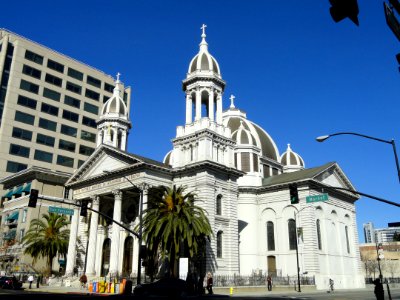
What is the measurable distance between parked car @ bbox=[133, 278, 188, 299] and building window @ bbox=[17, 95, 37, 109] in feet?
189

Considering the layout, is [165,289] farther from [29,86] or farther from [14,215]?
[29,86]

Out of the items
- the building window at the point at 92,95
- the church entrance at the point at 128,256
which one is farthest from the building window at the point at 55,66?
the church entrance at the point at 128,256

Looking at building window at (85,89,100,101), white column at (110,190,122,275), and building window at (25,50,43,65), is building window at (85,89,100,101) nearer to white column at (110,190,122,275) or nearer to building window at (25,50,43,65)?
building window at (25,50,43,65)

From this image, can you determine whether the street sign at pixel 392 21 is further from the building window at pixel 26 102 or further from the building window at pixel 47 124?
the building window at pixel 26 102

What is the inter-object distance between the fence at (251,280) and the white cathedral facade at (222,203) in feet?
4.28

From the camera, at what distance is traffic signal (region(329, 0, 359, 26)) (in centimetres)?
528

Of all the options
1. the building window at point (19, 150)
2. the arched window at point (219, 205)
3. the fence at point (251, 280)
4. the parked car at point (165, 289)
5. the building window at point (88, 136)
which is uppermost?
the building window at point (88, 136)

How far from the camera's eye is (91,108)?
8788 cm

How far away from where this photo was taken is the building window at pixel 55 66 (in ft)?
272

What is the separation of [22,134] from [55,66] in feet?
54.0

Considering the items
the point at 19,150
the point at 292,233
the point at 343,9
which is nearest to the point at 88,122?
the point at 19,150

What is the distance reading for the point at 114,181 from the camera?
52.6 m

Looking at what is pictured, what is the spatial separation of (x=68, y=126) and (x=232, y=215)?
45.4 meters

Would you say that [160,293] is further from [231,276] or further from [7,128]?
[7,128]
